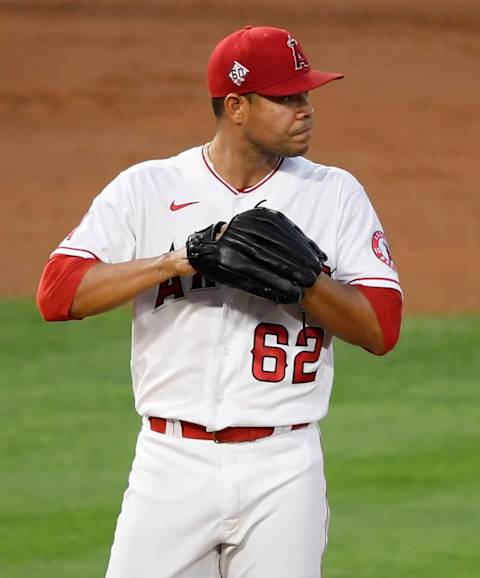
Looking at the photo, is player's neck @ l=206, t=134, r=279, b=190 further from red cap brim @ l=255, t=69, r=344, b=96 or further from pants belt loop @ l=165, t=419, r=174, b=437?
pants belt loop @ l=165, t=419, r=174, b=437

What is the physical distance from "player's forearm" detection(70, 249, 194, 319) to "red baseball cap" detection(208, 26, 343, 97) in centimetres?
52

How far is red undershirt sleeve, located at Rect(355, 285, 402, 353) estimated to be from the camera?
3.91 meters

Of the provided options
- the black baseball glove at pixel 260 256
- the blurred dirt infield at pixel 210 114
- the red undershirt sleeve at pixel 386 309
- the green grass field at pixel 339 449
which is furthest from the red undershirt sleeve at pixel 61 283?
the blurred dirt infield at pixel 210 114

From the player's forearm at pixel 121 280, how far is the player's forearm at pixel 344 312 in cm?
32

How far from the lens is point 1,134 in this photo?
15.6 metres

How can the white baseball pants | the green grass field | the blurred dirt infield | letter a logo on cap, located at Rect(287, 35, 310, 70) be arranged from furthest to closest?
the blurred dirt infield → the green grass field → letter a logo on cap, located at Rect(287, 35, 310, 70) → the white baseball pants

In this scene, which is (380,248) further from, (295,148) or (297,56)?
(297,56)

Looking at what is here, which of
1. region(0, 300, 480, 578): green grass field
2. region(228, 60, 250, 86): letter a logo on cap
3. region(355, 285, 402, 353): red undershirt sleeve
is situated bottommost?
region(0, 300, 480, 578): green grass field

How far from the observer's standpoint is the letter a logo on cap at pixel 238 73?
3.96 metres

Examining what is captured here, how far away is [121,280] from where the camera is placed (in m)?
3.83

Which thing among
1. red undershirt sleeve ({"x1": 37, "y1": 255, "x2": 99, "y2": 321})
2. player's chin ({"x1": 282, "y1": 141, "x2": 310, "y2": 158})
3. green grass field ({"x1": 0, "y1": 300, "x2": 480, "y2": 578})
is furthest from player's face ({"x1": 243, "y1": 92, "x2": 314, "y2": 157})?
green grass field ({"x1": 0, "y1": 300, "x2": 480, "y2": 578})

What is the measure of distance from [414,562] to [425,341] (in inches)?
166

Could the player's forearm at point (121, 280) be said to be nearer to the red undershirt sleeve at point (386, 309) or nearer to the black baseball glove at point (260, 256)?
the black baseball glove at point (260, 256)

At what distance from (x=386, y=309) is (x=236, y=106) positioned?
0.68 metres
